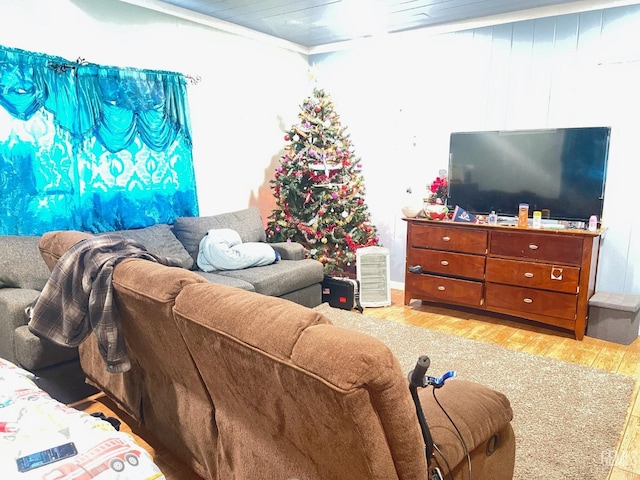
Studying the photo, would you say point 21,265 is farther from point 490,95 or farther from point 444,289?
point 490,95

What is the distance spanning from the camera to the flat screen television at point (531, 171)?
3670mm

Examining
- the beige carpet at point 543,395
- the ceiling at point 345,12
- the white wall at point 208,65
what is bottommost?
the beige carpet at point 543,395

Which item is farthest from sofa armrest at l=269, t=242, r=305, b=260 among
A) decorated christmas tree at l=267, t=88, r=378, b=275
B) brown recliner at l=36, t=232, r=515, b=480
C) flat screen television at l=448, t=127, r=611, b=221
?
brown recliner at l=36, t=232, r=515, b=480

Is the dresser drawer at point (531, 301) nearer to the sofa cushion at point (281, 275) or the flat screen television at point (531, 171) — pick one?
the flat screen television at point (531, 171)

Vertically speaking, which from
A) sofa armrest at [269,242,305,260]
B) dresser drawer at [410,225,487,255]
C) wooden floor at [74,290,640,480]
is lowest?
wooden floor at [74,290,640,480]

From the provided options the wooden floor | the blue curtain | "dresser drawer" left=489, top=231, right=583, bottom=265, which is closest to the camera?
the wooden floor

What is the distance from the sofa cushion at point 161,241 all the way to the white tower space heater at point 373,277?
1536 millimetres

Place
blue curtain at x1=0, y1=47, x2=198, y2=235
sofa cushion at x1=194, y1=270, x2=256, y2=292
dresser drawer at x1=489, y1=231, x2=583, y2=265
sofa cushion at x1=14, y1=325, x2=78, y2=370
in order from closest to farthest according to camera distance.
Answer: sofa cushion at x1=14, y1=325, x2=78, y2=370, blue curtain at x1=0, y1=47, x2=198, y2=235, sofa cushion at x1=194, y1=270, x2=256, y2=292, dresser drawer at x1=489, y1=231, x2=583, y2=265

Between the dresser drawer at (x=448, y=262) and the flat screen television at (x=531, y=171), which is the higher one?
the flat screen television at (x=531, y=171)

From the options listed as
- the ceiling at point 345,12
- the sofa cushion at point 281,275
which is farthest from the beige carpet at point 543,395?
the ceiling at point 345,12

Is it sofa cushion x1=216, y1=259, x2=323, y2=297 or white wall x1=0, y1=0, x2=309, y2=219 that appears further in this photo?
sofa cushion x1=216, y1=259, x2=323, y2=297

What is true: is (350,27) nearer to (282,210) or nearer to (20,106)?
(282,210)

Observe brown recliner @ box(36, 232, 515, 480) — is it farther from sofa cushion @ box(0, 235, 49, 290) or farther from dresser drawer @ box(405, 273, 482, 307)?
dresser drawer @ box(405, 273, 482, 307)

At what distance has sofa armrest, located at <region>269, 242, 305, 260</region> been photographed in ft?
14.0
